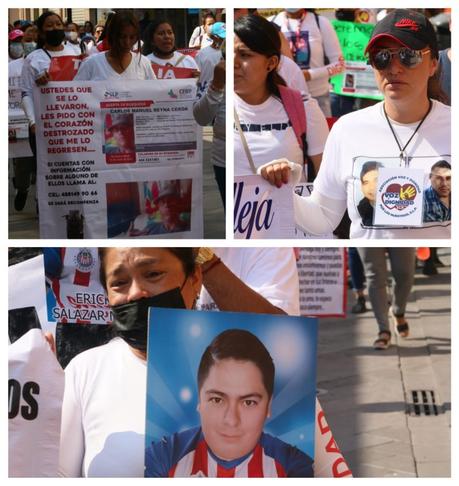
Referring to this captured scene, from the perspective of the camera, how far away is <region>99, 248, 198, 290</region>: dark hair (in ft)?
9.05

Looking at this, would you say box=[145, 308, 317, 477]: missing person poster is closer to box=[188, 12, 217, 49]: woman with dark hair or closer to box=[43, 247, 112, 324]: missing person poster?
box=[43, 247, 112, 324]: missing person poster

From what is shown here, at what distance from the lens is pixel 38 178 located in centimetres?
348

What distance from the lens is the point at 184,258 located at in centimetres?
276

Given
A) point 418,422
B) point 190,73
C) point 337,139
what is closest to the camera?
point 337,139

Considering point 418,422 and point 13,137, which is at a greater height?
point 13,137

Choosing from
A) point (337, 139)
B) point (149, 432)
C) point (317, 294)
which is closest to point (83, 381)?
point (149, 432)

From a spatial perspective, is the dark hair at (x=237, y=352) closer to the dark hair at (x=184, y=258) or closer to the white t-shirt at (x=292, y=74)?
the dark hair at (x=184, y=258)

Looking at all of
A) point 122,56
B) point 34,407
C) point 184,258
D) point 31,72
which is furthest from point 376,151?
point 31,72

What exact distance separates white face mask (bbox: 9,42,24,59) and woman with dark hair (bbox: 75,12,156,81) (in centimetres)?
20

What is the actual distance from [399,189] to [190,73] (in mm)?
819

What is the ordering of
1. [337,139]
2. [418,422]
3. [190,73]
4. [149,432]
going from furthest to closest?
1. [418,422]
2. [190,73]
3. [337,139]
4. [149,432]

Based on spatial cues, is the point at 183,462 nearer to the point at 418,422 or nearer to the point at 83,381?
the point at 83,381
